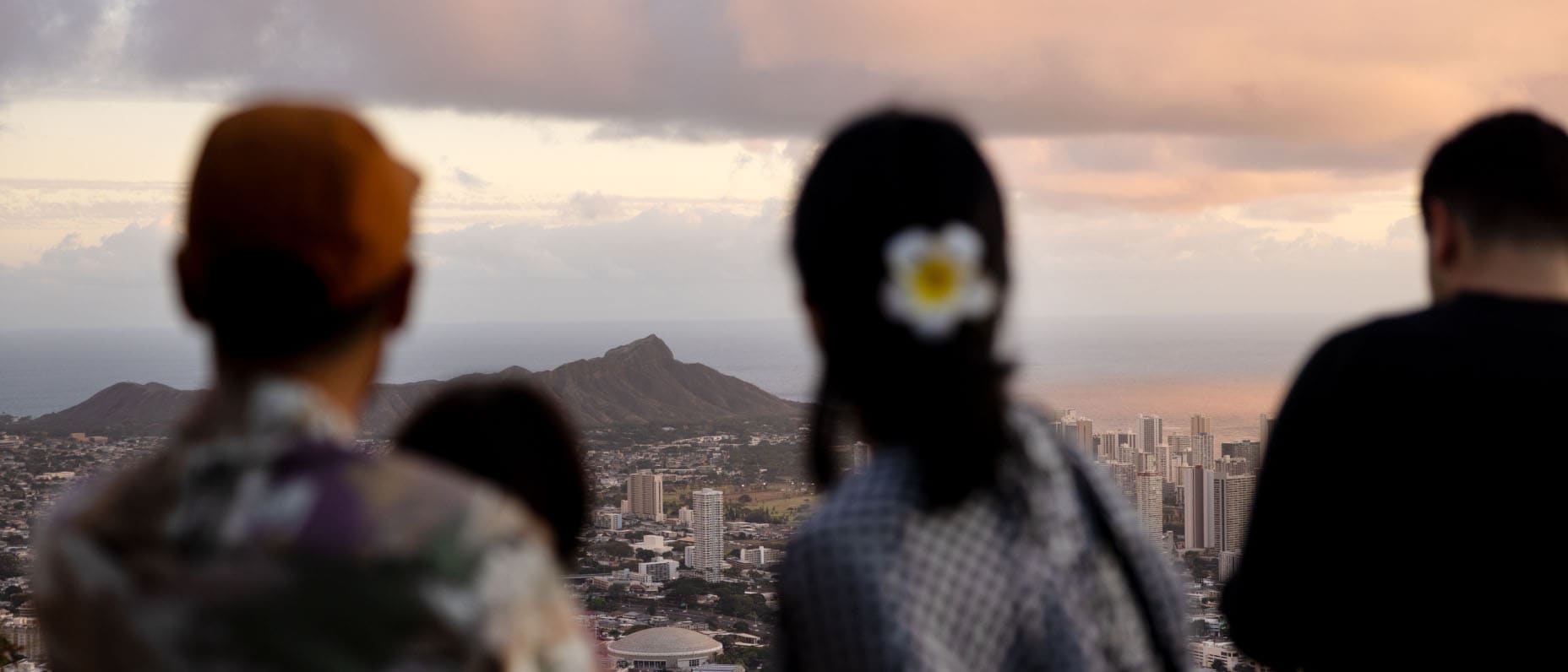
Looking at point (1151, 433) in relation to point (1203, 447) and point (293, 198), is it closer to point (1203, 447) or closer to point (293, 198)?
point (1203, 447)

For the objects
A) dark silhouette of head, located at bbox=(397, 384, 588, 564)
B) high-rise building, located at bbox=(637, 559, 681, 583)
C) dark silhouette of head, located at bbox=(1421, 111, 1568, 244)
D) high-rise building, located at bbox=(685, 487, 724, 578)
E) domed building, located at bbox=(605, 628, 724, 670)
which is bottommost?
domed building, located at bbox=(605, 628, 724, 670)

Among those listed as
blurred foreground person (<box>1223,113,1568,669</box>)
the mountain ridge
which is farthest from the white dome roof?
blurred foreground person (<box>1223,113,1568,669</box>)

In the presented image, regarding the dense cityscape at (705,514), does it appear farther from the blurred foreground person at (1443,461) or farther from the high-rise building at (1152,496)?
the blurred foreground person at (1443,461)

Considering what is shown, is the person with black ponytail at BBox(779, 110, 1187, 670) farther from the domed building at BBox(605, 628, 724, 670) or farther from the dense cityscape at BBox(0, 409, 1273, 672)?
the domed building at BBox(605, 628, 724, 670)

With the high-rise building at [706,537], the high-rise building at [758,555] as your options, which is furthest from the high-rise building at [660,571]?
the high-rise building at [758,555]

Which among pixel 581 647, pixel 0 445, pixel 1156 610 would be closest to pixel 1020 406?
pixel 1156 610

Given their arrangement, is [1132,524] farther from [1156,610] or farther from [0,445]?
[0,445]

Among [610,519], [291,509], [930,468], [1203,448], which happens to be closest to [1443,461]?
[930,468]
